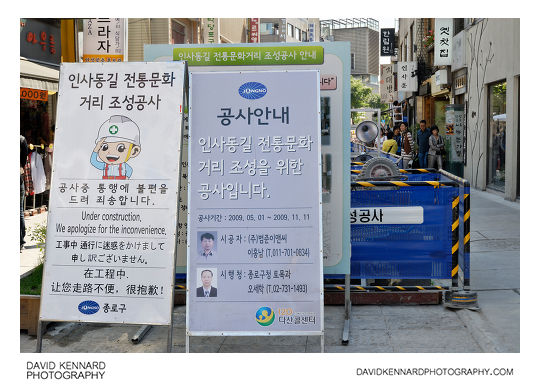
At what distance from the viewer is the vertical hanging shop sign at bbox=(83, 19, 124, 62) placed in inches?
477

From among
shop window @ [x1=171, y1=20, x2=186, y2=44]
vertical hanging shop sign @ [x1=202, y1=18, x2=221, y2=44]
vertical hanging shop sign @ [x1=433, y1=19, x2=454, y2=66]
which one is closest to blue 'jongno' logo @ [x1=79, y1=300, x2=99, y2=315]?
vertical hanging shop sign @ [x1=433, y1=19, x2=454, y2=66]

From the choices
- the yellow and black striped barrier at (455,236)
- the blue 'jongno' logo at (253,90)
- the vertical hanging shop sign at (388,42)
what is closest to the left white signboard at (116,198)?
the blue 'jongno' logo at (253,90)

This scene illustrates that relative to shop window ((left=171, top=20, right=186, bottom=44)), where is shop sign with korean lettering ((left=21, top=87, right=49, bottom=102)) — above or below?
below

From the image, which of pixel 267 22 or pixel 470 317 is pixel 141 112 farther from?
pixel 267 22

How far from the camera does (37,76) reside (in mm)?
13305

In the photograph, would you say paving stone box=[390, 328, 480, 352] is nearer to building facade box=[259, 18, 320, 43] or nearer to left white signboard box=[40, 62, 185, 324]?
left white signboard box=[40, 62, 185, 324]

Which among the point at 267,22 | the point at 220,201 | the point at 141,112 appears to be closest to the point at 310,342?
the point at 220,201

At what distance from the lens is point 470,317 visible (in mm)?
6496

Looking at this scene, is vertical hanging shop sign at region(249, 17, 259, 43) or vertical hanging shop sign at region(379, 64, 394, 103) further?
vertical hanging shop sign at region(379, 64, 394, 103)

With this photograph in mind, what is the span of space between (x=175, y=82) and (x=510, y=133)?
12.3 metres

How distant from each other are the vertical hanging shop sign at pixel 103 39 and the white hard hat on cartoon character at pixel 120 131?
7052 mm

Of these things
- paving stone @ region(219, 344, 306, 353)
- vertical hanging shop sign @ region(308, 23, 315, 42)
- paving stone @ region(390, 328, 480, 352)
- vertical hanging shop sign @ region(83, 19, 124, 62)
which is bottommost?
paving stone @ region(219, 344, 306, 353)

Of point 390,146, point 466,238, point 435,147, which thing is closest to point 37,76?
point 466,238

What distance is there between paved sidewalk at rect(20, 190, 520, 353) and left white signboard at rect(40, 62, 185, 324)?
0.79 m
